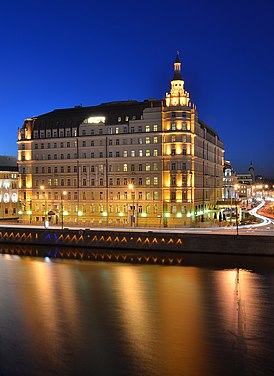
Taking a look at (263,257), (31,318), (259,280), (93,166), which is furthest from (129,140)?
(31,318)

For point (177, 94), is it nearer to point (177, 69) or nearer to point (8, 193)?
point (177, 69)

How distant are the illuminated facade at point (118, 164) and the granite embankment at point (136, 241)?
9.33 m

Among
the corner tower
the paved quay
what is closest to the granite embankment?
the paved quay

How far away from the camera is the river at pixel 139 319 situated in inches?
1292

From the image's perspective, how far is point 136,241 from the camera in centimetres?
7688

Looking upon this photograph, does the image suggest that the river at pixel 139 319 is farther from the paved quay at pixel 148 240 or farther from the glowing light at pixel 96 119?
the glowing light at pixel 96 119

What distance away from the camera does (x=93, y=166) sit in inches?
4021

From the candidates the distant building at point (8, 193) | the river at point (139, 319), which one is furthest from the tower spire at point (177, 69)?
the distant building at point (8, 193)

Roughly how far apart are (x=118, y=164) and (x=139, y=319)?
60.4m

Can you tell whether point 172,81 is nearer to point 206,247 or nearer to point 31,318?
point 206,247

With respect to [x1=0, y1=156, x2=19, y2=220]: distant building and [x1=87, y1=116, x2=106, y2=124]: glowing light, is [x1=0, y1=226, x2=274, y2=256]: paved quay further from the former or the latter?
[x1=0, y1=156, x2=19, y2=220]: distant building

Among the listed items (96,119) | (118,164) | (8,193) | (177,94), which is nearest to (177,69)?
(177,94)

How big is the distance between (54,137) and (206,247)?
1924 inches

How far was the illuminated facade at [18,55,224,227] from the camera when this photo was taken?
95.2 m
